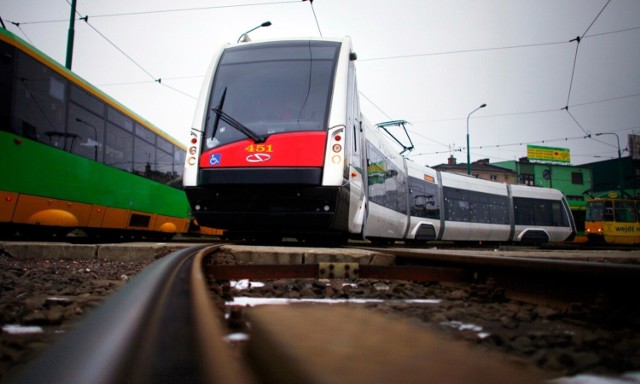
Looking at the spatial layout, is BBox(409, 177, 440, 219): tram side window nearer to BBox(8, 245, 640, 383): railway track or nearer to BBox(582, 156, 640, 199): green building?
BBox(8, 245, 640, 383): railway track

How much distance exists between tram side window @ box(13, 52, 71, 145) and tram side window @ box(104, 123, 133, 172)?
1308 millimetres

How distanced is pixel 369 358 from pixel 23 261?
4.65 meters

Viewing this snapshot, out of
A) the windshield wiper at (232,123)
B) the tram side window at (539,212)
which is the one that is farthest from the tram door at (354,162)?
the tram side window at (539,212)

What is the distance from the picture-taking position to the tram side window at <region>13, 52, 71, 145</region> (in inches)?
268

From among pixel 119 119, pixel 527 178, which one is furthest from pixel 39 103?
pixel 527 178

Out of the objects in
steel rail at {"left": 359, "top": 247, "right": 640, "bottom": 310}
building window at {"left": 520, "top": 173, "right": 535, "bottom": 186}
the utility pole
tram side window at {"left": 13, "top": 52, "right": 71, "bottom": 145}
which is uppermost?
building window at {"left": 520, "top": 173, "right": 535, "bottom": 186}

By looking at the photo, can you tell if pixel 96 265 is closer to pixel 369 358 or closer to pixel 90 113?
pixel 369 358

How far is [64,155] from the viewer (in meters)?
7.75

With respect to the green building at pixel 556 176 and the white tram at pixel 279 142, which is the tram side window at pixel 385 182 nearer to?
the white tram at pixel 279 142

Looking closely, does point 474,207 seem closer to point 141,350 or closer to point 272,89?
point 272,89

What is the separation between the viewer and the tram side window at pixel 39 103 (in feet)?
22.4

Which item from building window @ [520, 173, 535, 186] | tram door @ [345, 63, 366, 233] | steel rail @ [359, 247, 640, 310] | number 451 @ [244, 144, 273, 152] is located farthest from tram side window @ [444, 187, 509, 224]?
building window @ [520, 173, 535, 186]

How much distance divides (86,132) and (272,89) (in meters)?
4.86

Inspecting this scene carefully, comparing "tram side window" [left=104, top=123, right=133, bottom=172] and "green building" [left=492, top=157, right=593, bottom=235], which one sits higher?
"green building" [left=492, top=157, right=593, bottom=235]
